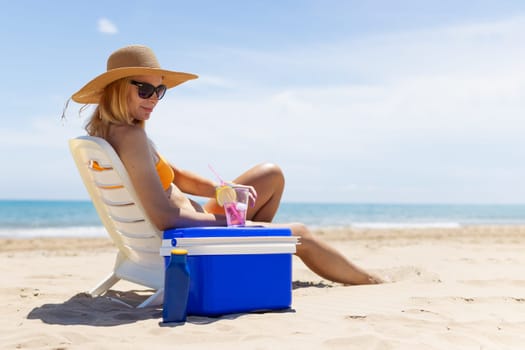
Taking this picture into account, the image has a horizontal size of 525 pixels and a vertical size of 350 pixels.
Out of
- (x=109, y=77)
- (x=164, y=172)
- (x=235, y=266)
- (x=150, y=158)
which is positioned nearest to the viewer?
(x=235, y=266)

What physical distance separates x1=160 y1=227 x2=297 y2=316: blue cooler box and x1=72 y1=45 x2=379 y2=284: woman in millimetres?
216

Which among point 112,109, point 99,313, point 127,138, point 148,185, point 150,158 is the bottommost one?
point 99,313

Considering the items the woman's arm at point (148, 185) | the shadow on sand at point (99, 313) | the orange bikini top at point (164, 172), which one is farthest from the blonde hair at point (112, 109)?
the shadow on sand at point (99, 313)

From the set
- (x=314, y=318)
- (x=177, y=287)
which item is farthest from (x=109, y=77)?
(x=314, y=318)

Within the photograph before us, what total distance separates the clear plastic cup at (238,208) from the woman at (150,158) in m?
0.07

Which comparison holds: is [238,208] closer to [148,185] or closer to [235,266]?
[235,266]

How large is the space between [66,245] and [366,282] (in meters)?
7.09

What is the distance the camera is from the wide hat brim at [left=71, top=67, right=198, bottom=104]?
3.20 m

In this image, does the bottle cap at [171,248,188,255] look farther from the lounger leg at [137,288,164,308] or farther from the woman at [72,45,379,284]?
the lounger leg at [137,288,164,308]

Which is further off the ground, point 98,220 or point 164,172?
point 164,172

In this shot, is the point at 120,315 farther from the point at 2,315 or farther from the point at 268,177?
the point at 268,177

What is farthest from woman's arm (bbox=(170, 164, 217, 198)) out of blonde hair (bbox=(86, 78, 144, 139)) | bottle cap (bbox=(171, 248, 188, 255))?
bottle cap (bbox=(171, 248, 188, 255))

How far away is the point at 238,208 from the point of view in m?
3.13

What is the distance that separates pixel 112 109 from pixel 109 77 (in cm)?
19
